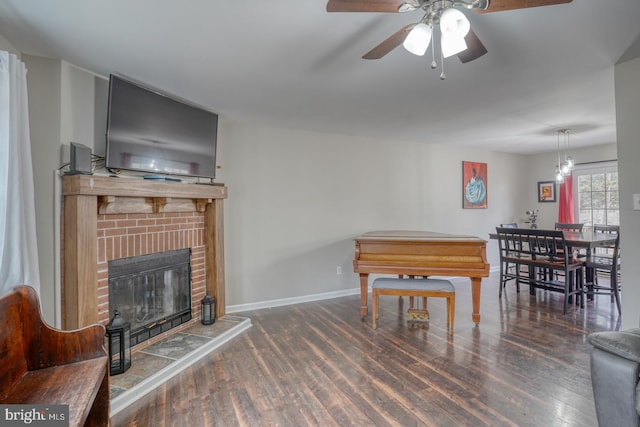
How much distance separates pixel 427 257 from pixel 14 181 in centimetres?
308

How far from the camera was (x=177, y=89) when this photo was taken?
265 centimetres

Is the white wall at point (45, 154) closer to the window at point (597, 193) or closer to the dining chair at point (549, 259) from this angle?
the dining chair at point (549, 259)

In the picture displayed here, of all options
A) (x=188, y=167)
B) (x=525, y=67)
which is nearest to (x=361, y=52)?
(x=525, y=67)

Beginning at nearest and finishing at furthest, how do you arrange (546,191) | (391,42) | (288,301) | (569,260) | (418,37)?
(418,37)
(391,42)
(569,260)
(288,301)
(546,191)

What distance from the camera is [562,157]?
596cm

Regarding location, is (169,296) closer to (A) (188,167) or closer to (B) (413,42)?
(A) (188,167)

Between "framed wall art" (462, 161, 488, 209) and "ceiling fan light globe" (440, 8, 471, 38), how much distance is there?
4.63 m

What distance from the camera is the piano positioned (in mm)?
2928

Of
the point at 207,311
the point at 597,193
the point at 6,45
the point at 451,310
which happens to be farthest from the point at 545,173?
the point at 6,45

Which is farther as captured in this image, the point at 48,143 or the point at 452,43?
the point at 48,143

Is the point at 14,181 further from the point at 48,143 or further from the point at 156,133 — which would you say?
the point at 156,133

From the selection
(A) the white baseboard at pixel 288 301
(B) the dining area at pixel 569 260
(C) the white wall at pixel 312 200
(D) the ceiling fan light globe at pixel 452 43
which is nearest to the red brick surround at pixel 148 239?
(C) the white wall at pixel 312 200

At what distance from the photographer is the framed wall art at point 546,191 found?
19.7ft

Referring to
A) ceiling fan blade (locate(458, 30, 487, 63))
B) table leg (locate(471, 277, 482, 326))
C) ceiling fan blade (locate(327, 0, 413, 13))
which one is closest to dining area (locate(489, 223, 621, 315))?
table leg (locate(471, 277, 482, 326))
